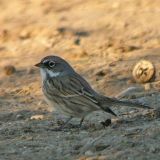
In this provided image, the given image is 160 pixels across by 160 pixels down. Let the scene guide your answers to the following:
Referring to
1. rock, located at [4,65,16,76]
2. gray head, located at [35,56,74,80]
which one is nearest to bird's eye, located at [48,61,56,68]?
gray head, located at [35,56,74,80]

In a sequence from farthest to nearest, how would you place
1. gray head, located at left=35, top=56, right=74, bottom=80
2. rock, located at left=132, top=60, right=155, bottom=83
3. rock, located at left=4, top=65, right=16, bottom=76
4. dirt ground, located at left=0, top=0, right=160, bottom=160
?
1. rock, located at left=4, top=65, right=16, bottom=76
2. rock, located at left=132, top=60, right=155, bottom=83
3. gray head, located at left=35, top=56, right=74, bottom=80
4. dirt ground, located at left=0, top=0, right=160, bottom=160

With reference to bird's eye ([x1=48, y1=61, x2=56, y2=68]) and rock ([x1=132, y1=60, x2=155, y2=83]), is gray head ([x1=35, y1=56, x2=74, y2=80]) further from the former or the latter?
rock ([x1=132, y1=60, x2=155, y2=83])

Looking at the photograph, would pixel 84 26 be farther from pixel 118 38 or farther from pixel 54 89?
pixel 54 89

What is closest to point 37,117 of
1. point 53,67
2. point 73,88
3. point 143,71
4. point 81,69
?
point 53,67

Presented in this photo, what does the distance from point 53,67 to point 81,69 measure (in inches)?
118

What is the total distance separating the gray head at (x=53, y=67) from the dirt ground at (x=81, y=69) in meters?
0.61

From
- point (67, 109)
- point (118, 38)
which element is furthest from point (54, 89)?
point (118, 38)

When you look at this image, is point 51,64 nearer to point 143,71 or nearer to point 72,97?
point 72,97

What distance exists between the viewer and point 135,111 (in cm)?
1021

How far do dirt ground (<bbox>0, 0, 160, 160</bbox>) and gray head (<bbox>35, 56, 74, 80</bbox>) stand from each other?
614 mm

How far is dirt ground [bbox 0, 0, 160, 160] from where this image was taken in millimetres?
8281

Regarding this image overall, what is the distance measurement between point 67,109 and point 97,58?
164 inches

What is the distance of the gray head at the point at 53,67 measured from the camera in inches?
401

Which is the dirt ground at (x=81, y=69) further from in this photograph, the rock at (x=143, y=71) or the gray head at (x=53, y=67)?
the gray head at (x=53, y=67)
